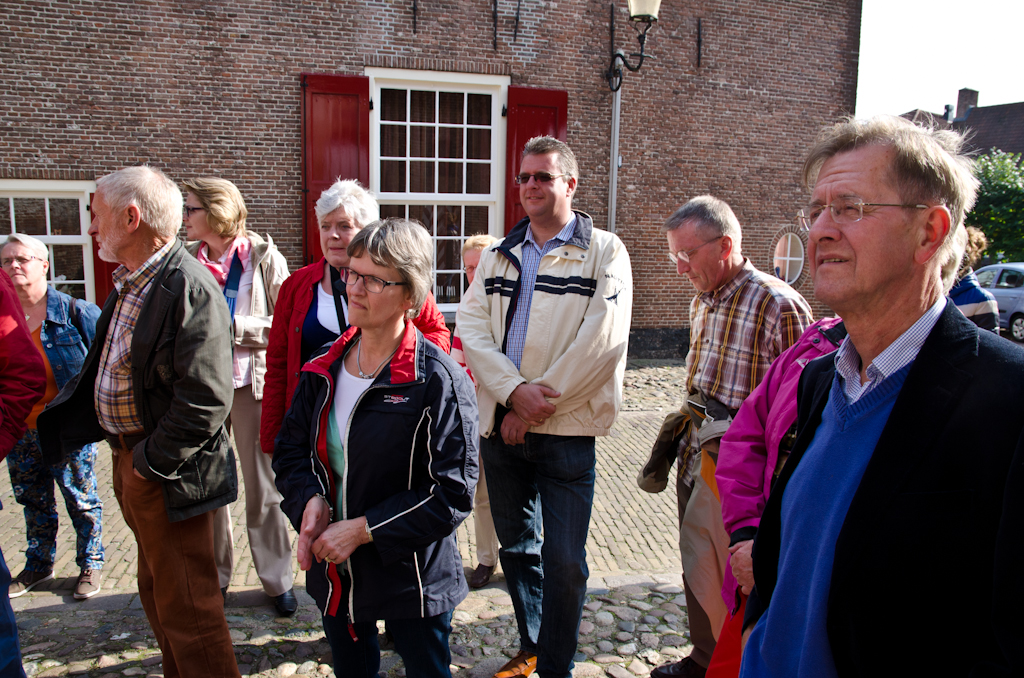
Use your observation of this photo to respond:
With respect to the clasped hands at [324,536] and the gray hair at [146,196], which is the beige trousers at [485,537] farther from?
the gray hair at [146,196]

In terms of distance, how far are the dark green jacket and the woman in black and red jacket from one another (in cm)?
44

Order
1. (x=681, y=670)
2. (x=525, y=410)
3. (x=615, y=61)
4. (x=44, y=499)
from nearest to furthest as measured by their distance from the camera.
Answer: (x=525, y=410) → (x=681, y=670) → (x=44, y=499) → (x=615, y=61)

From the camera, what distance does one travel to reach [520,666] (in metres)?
2.66

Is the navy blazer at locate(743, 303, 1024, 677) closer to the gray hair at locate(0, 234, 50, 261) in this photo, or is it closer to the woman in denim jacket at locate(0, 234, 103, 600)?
the woman in denim jacket at locate(0, 234, 103, 600)

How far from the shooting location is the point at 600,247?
2.66 metres

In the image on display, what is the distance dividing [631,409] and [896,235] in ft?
21.1

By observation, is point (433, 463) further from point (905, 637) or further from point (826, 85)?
point (826, 85)

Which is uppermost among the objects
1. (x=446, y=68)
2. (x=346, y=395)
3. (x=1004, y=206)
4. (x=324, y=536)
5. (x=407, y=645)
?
(x=446, y=68)

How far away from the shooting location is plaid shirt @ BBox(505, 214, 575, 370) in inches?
104

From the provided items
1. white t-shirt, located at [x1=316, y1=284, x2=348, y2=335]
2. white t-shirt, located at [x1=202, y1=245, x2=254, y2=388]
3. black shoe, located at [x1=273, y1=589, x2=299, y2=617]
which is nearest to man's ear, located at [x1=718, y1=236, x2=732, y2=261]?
white t-shirt, located at [x1=316, y1=284, x2=348, y2=335]

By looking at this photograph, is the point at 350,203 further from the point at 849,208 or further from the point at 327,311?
the point at 849,208

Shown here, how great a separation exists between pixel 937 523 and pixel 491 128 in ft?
29.6

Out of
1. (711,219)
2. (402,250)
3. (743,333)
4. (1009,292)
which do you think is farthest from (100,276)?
(1009,292)

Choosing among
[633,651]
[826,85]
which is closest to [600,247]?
[633,651]
